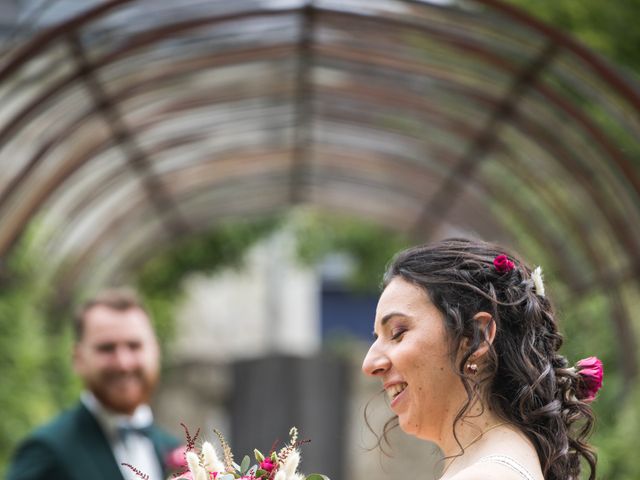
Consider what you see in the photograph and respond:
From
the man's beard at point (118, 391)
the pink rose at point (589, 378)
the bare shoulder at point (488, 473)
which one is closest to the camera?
the bare shoulder at point (488, 473)

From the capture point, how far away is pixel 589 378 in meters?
3.43

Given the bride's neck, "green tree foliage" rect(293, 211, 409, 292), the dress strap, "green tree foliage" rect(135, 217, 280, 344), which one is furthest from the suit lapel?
"green tree foliage" rect(293, 211, 409, 292)

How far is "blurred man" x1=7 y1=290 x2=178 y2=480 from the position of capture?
5625 mm

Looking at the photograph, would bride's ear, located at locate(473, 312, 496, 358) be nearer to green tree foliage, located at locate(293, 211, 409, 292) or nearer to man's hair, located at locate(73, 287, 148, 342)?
man's hair, located at locate(73, 287, 148, 342)

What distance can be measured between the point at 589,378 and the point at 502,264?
409 mm

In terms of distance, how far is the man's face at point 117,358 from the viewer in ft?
19.2

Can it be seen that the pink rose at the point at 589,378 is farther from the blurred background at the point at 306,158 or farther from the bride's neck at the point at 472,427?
the blurred background at the point at 306,158

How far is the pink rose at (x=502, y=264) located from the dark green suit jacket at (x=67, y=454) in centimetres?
282

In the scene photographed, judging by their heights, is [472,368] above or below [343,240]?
below

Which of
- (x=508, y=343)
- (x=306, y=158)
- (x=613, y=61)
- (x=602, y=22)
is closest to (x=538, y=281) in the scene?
(x=508, y=343)

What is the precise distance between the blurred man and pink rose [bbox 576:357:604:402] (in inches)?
108

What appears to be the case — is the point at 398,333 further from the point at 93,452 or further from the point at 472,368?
the point at 93,452

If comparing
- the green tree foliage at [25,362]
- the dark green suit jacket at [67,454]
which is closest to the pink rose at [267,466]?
the dark green suit jacket at [67,454]

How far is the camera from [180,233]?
1459 centimetres
